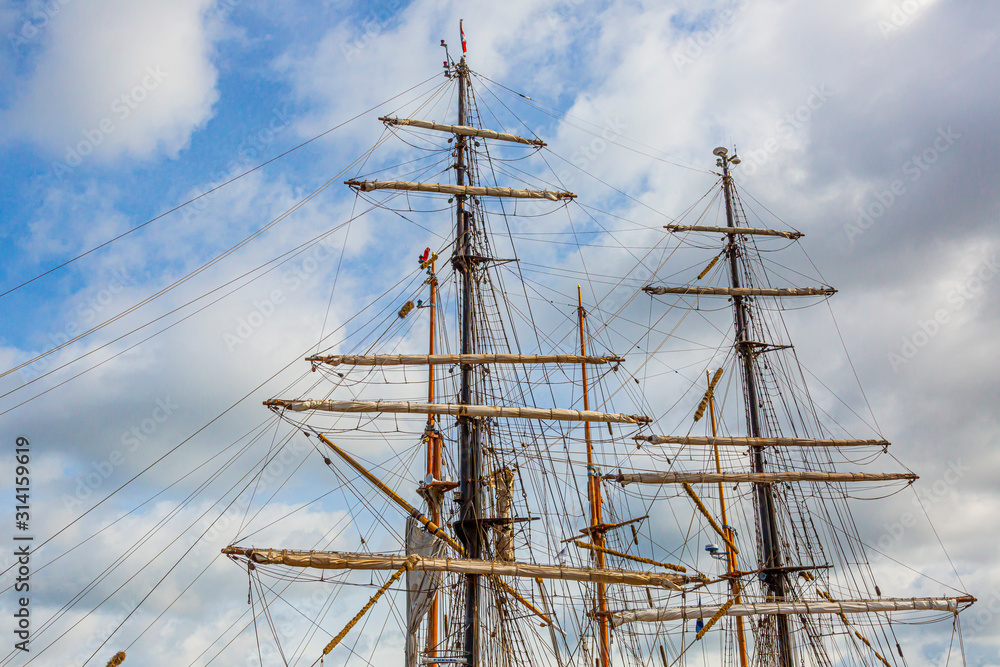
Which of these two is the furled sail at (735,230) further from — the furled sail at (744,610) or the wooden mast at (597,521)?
the furled sail at (744,610)

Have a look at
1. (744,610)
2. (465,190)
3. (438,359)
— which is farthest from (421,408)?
(744,610)

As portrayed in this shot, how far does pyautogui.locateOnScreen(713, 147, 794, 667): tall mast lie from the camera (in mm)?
41750

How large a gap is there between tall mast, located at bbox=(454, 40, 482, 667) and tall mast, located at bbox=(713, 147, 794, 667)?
16.3 metres

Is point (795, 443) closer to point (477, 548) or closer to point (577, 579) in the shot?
point (577, 579)

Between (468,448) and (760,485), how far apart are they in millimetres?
16862

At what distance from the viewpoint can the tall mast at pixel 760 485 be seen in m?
41.8

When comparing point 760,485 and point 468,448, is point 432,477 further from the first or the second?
point 760,485

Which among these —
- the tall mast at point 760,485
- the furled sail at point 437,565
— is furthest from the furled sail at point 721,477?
the furled sail at point 437,565

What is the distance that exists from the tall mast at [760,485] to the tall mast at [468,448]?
53.6 feet

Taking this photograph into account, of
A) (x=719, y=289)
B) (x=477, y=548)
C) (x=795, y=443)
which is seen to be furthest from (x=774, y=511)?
(x=477, y=548)

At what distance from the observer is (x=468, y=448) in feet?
113

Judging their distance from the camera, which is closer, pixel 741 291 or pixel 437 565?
pixel 437 565

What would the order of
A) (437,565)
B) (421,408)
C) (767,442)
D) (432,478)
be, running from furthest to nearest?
1. (767,442)
2. (432,478)
3. (421,408)
4. (437,565)

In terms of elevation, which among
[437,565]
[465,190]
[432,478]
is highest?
[465,190]
